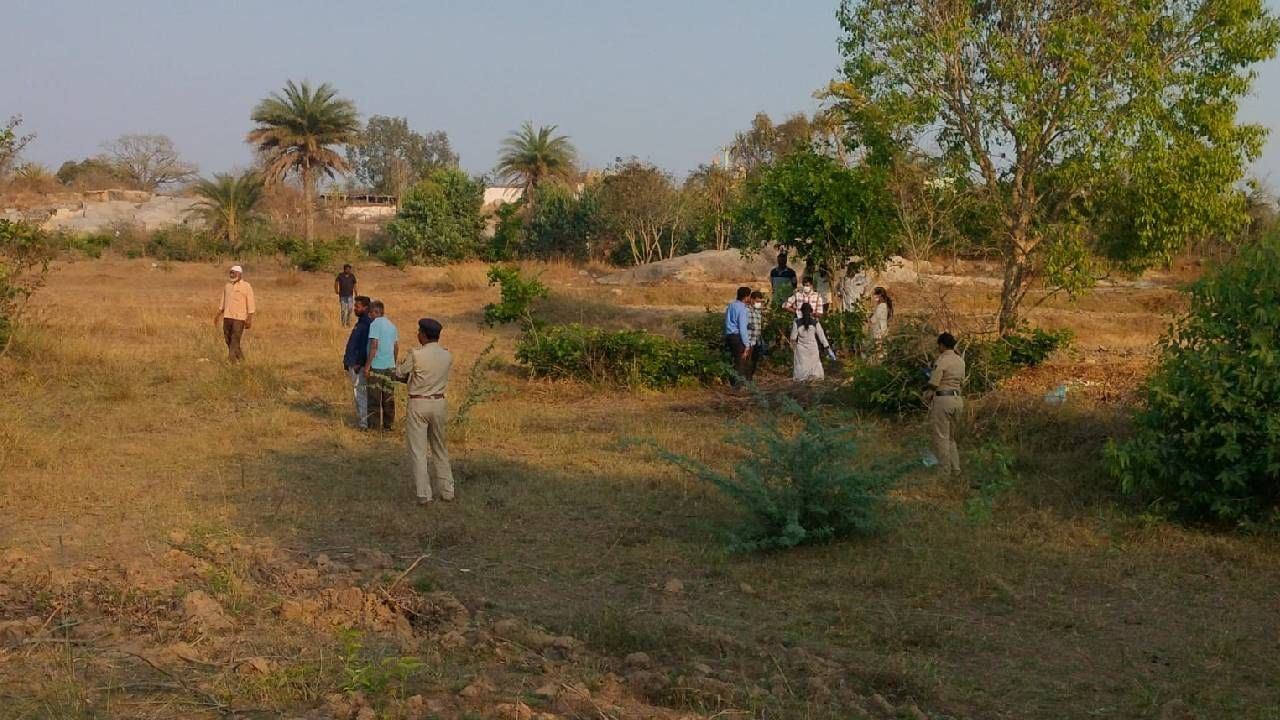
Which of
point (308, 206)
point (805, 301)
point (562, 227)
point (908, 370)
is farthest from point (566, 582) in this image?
point (308, 206)

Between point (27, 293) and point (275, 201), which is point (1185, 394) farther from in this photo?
point (275, 201)

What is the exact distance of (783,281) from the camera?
1700cm

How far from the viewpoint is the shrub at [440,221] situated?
46.5 m

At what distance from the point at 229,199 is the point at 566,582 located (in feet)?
149

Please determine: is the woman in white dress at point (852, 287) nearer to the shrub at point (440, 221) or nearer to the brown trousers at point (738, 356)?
the brown trousers at point (738, 356)

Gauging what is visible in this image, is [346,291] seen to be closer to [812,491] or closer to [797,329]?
[797,329]

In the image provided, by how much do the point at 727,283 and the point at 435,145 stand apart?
7079 cm

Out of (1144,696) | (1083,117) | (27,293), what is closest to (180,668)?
(1144,696)

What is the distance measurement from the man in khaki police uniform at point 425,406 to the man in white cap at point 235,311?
7.19 meters

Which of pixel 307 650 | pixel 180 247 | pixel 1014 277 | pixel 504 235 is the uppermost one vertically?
pixel 504 235

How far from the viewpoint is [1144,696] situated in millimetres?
5402

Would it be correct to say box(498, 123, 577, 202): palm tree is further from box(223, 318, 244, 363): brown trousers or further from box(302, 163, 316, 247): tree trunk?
box(223, 318, 244, 363): brown trousers

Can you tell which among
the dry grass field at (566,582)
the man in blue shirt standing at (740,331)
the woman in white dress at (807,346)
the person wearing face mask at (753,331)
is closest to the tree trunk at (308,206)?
the person wearing face mask at (753,331)

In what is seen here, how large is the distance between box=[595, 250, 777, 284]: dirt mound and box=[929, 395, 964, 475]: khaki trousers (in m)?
25.3
